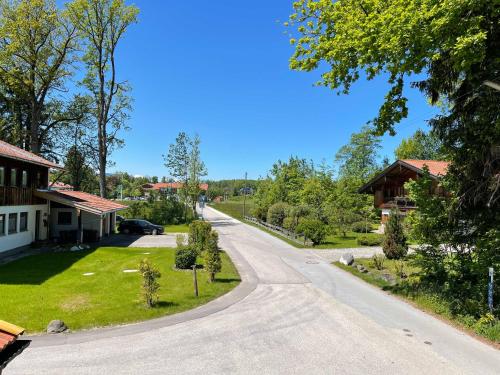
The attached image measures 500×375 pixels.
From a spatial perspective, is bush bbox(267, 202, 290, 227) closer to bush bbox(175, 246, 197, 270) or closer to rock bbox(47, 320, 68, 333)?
bush bbox(175, 246, 197, 270)

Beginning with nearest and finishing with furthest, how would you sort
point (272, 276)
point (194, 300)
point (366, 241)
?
point (194, 300), point (272, 276), point (366, 241)

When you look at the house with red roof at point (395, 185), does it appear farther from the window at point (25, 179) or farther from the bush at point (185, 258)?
the window at point (25, 179)

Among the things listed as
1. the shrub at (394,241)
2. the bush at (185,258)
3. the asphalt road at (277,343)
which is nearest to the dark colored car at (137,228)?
the bush at (185,258)

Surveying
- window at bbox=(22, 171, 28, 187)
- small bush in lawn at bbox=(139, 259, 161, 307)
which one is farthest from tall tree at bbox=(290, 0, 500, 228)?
window at bbox=(22, 171, 28, 187)

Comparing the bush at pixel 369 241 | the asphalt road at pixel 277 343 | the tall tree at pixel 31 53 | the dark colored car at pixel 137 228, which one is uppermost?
the tall tree at pixel 31 53

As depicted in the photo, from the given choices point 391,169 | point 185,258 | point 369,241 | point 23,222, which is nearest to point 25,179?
point 23,222

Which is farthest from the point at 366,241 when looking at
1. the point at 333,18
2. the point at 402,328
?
the point at 333,18

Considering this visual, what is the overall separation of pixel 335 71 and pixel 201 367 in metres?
9.42

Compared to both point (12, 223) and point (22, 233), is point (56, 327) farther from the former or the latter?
point (22, 233)

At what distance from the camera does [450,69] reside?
12.6m

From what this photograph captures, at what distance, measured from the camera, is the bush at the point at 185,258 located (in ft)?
64.3

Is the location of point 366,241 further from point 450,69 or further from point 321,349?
point 321,349

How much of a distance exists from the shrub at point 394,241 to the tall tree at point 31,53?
3165 centimetres

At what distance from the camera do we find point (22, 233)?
25328 millimetres
